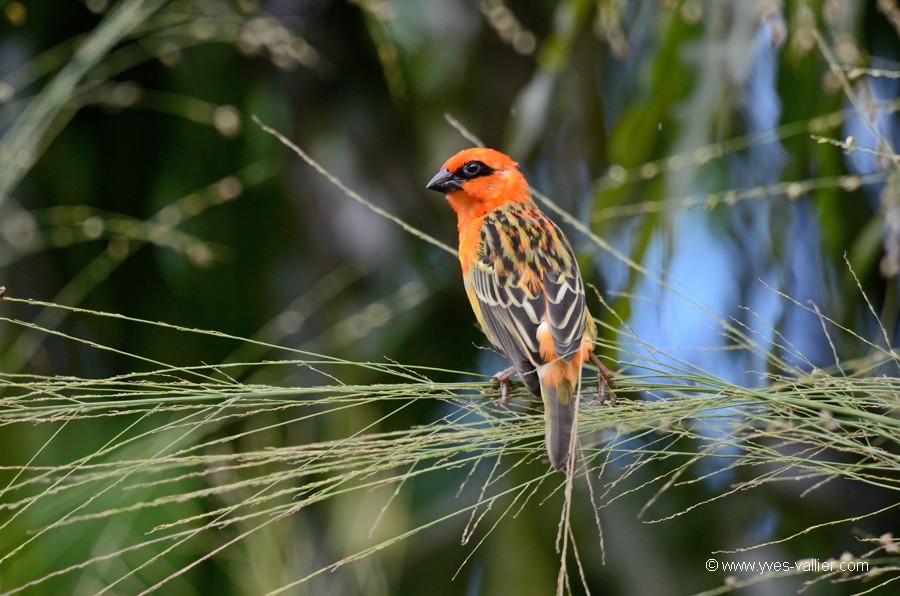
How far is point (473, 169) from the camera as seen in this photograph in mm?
3373

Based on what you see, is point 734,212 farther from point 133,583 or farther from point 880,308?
point 133,583

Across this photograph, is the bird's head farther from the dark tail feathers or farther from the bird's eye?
the dark tail feathers

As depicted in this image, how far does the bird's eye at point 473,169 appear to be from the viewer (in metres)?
3.37

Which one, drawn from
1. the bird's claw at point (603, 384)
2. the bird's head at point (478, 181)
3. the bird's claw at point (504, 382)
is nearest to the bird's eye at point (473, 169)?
the bird's head at point (478, 181)

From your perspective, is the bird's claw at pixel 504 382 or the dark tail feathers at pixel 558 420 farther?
the bird's claw at pixel 504 382

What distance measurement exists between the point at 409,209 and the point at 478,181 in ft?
3.39

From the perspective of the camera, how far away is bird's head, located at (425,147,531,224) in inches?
132

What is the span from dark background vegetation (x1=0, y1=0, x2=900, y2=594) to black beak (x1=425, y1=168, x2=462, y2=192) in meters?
0.22

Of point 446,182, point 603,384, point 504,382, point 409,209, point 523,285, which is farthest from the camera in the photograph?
point 409,209

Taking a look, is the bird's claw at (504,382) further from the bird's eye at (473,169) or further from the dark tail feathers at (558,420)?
the bird's eye at (473,169)

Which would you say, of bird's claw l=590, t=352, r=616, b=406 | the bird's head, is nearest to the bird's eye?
the bird's head

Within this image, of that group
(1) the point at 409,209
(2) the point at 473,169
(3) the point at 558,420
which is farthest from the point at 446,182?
(3) the point at 558,420

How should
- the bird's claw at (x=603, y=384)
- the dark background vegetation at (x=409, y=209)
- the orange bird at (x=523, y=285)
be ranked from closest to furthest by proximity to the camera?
1. the bird's claw at (x=603, y=384)
2. the orange bird at (x=523, y=285)
3. the dark background vegetation at (x=409, y=209)

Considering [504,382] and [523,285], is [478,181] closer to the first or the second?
[523,285]
